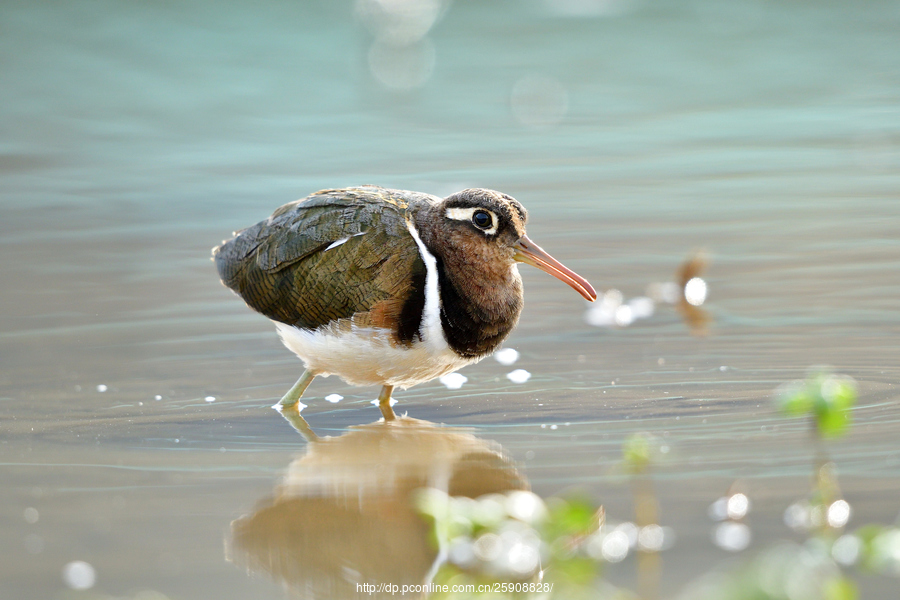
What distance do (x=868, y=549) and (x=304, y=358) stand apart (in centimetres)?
350

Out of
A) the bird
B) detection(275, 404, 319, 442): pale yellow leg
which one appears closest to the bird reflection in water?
detection(275, 404, 319, 442): pale yellow leg

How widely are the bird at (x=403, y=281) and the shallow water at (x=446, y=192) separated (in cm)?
42

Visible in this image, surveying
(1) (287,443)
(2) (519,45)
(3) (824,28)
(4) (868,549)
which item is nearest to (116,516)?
(1) (287,443)

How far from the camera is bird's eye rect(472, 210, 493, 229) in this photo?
526 cm

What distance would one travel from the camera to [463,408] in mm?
5586

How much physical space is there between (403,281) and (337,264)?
380 millimetres

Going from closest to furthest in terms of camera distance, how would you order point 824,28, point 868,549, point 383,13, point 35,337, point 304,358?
point 868,549
point 304,358
point 35,337
point 824,28
point 383,13

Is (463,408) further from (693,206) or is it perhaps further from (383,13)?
(383,13)

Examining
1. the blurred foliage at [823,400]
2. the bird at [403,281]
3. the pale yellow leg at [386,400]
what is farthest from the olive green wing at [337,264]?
the blurred foliage at [823,400]

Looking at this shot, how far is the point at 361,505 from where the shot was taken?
435 cm

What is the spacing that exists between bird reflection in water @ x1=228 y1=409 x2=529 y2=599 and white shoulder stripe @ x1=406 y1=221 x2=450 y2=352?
0.45 m

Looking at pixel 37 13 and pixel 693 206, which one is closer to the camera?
pixel 693 206

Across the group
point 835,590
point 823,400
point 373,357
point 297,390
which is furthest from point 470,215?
point 835,590

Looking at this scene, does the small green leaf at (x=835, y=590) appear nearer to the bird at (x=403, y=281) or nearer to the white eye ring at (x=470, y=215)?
the bird at (x=403, y=281)
